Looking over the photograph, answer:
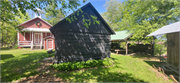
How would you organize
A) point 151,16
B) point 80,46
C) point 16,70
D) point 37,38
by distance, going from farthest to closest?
point 37,38, point 151,16, point 80,46, point 16,70

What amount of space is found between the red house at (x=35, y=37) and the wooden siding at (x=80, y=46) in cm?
1223

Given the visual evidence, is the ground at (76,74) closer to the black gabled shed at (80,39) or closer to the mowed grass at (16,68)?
the mowed grass at (16,68)

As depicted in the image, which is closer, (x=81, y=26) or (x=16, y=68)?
(x=16, y=68)

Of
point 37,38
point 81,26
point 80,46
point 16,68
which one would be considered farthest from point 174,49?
point 37,38

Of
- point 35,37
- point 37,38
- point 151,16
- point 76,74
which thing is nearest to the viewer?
point 76,74

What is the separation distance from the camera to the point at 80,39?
7.86 m

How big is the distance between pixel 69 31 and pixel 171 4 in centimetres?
1375

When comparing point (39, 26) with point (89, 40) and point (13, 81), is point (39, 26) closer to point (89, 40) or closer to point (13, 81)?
point (89, 40)

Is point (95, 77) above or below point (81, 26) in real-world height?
below

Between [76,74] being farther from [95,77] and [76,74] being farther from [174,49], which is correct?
[174,49]

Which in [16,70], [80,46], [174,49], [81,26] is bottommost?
[16,70]

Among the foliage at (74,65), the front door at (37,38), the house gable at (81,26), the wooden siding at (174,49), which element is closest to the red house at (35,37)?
the front door at (37,38)

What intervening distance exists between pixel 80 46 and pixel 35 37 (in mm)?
17647

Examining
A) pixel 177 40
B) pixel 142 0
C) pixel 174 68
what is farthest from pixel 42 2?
pixel 142 0
